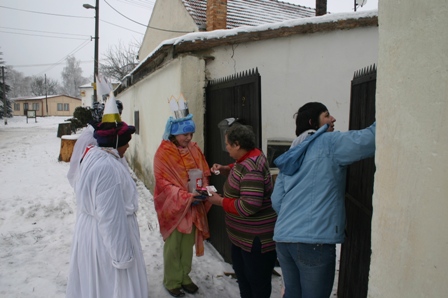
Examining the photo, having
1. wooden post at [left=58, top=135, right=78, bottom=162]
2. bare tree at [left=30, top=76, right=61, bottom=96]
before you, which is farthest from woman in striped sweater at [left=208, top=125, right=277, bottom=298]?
bare tree at [left=30, top=76, right=61, bottom=96]

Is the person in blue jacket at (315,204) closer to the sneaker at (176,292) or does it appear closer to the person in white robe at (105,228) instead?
the person in white robe at (105,228)

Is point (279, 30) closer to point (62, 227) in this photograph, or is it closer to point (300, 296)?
point (300, 296)

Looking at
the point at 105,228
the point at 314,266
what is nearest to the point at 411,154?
the point at 314,266

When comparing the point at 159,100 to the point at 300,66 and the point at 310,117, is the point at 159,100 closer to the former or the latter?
the point at 300,66

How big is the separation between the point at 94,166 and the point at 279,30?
3184mm

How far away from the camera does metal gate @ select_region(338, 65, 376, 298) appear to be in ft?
7.55

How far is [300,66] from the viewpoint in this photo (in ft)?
15.4

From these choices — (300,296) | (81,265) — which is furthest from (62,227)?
(300,296)

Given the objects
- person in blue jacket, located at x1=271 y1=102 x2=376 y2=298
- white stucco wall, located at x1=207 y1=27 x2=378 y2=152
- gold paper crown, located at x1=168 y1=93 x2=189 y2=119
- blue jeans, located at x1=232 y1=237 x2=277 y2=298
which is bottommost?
blue jeans, located at x1=232 y1=237 x2=277 y2=298

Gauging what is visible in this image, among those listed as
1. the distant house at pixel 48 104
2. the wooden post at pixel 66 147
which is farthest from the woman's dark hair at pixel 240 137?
the distant house at pixel 48 104

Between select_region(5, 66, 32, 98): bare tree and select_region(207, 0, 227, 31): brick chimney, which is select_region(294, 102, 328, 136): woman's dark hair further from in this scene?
select_region(5, 66, 32, 98): bare tree

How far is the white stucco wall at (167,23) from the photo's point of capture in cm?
1206

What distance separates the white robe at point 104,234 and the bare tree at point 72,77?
359 ft

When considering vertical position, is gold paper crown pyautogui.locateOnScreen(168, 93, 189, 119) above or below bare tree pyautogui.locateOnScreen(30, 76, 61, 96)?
below
